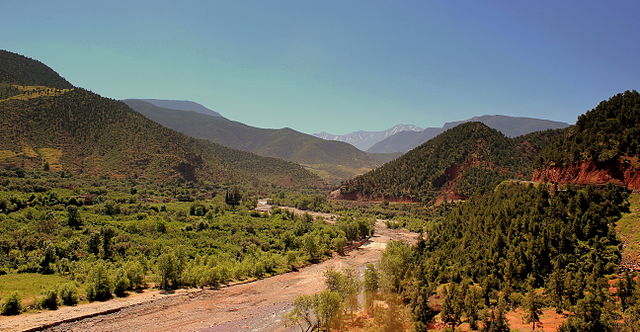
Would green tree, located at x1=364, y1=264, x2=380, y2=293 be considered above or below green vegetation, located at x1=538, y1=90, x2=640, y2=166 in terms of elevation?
below

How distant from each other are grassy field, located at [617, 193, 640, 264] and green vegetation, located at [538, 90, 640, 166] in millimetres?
7779

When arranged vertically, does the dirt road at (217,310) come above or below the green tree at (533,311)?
below

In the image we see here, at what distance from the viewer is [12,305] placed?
44.5 m

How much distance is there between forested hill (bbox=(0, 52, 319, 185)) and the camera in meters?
146

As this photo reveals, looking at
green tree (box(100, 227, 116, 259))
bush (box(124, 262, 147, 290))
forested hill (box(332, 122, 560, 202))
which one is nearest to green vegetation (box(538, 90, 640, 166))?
forested hill (box(332, 122, 560, 202))

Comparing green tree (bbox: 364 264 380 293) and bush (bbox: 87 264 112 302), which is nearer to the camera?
green tree (bbox: 364 264 380 293)

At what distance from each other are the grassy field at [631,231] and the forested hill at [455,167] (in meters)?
80.1

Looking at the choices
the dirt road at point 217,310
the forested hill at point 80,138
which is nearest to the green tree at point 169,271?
the dirt road at point 217,310

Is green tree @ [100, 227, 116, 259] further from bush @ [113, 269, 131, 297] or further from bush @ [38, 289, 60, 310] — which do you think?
bush @ [38, 289, 60, 310]

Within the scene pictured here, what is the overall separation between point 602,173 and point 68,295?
75.8 metres

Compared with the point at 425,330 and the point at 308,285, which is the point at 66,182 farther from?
the point at 425,330

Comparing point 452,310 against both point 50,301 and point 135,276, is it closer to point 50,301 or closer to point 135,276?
point 135,276

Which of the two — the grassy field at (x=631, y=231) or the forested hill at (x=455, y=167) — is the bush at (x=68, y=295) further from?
the forested hill at (x=455, y=167)

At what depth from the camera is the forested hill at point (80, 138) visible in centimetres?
14562
